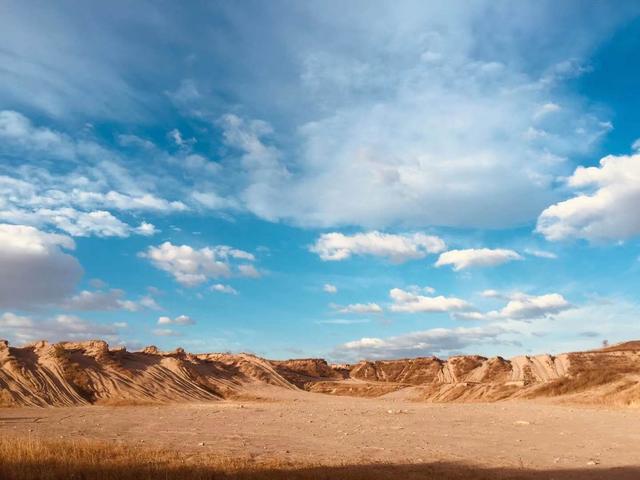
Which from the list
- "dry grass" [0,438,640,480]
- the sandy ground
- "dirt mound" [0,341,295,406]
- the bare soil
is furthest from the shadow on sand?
"dirt mound" [0,341,295,406]

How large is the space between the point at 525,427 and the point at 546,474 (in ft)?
44.0

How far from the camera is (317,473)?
13.6m

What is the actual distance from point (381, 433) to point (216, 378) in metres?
39.4

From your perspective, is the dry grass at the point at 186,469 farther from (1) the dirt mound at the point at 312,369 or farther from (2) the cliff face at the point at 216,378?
(1) the dirt mound at the point at 312,369

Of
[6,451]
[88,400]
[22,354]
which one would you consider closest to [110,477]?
[6,451]

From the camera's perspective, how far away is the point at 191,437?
2270cm

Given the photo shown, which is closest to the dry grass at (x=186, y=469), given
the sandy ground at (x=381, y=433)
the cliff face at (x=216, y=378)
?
the sandy ground at (x=381, y=433)

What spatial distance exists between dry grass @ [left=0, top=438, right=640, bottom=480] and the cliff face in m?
28.7

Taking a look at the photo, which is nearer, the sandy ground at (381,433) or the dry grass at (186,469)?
the dry grass at (186,469)

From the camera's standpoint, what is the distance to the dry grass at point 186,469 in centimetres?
1264

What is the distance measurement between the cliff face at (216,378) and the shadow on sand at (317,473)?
2833cm

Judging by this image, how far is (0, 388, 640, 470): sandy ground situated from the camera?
18312 millimetres

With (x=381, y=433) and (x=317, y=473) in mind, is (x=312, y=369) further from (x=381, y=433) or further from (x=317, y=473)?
(x=317, y=473)

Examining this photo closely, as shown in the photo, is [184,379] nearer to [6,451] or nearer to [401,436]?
[401,436]
